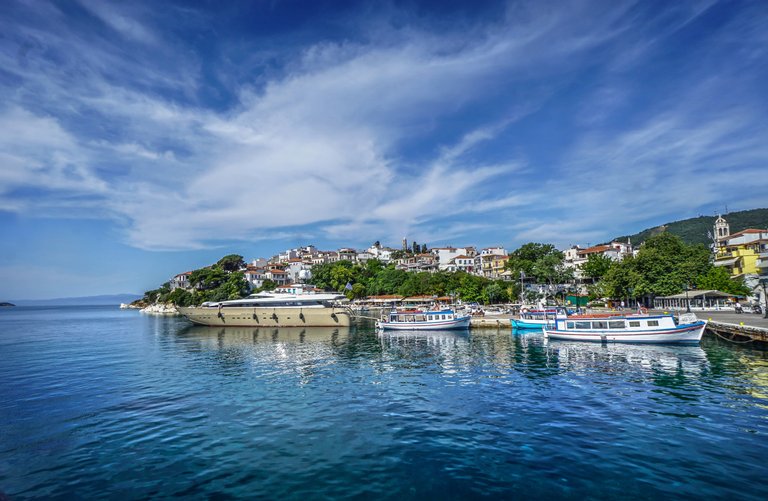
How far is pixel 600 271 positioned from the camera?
86.0 meters

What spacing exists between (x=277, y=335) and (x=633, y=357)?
38822 mm

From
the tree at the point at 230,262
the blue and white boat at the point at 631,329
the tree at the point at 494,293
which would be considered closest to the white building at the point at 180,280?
the tree at the point at 230,262

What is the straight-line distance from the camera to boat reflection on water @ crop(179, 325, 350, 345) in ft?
146

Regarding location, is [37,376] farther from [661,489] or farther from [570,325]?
[570,325]

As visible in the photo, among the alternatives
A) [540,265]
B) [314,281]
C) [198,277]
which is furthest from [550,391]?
[198,277]

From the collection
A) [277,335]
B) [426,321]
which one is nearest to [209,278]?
[277,335]

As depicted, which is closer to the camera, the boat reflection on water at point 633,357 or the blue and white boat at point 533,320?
the boat reflection on water at point 633,357

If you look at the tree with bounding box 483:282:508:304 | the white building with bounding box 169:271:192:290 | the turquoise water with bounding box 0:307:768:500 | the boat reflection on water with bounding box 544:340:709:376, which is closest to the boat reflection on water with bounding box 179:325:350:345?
the turquoise water with bounding box 0:307:768:500

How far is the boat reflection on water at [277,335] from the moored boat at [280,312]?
93 cm

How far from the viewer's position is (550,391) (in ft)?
63.2

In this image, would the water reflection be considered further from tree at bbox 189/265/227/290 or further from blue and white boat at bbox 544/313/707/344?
tree at bbox 189/265/227/290

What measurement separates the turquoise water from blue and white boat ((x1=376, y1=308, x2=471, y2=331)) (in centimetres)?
2228

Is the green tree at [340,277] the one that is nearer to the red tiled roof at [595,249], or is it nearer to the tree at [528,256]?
the tree at [528,256]

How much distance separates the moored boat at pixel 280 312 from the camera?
5859cm
